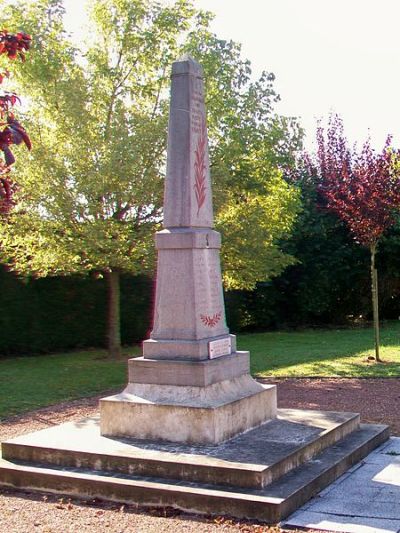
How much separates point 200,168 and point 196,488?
10.7 ft

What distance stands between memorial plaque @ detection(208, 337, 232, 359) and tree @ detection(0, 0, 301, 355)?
5.85 meters

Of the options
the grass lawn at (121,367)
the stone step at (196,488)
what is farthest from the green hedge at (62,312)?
the stone step at (196,488)

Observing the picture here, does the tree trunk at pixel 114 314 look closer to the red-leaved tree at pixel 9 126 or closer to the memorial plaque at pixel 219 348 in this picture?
the memorial plaque at pixel 219 348

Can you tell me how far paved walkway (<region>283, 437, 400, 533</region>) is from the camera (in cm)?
527

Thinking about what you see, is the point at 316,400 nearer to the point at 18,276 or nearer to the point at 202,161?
the point at 202,161

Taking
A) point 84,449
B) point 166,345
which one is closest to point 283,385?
point 166,345

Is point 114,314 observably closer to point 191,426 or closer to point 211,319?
point 211,319

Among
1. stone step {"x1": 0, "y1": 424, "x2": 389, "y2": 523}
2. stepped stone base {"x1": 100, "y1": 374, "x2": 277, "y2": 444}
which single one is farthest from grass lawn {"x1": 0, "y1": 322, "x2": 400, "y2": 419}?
stone step {"x1": 0, "y1": 424, "x2": 389, "y2": 523}

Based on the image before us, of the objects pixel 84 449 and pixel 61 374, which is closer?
pixel 84 449

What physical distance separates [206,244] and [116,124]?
23.3 feet

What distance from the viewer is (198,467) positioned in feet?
19.7

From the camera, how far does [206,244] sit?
291 inches

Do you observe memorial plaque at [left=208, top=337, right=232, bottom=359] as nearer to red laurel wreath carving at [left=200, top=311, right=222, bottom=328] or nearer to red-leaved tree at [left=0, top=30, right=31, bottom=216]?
red laurel wreath carving at [left=200, top=311, right=222, bottom=328]

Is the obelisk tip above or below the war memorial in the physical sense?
above
